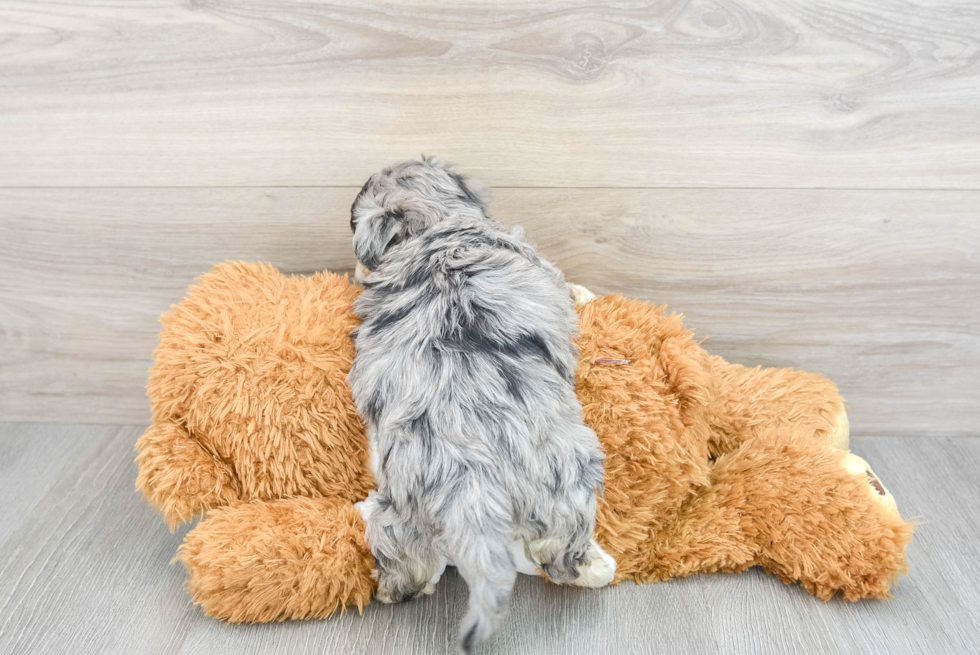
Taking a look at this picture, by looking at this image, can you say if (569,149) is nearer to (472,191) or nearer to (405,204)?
(472,191)

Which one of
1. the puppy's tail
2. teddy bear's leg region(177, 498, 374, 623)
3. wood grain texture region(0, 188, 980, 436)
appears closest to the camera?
the puppy's tail

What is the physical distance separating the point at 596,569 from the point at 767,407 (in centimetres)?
44

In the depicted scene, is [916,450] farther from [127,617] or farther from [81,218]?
[81,218]

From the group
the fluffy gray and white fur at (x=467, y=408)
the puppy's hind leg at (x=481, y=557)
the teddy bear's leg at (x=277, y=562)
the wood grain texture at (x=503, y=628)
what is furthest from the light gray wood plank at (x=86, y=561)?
the puppy's hind leg at (x=481, y=557)

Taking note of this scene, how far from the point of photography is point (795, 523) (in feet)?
3.44

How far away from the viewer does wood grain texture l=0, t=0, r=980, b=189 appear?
1.15 metres

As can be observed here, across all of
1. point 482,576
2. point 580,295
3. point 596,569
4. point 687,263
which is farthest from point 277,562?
point 687,263

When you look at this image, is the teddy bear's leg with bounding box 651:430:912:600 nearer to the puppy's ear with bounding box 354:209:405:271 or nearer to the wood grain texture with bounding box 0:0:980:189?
the wood grain texture with bounding box 0:0:980:189

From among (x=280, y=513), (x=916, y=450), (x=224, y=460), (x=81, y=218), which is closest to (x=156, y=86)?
(x=81, y=218)

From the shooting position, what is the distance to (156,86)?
121 cm

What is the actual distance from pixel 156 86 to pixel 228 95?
0.13 metres

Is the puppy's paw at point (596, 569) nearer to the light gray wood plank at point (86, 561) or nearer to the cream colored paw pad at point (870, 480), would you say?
the cream colored paw pad at point (870, 480)

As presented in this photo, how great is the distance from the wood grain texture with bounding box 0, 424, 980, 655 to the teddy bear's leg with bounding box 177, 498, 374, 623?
0.04 m

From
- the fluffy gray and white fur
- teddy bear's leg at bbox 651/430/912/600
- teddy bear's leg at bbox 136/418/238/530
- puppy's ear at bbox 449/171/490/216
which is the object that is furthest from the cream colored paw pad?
teddy bear's leg at bbox 136/418/238/530
